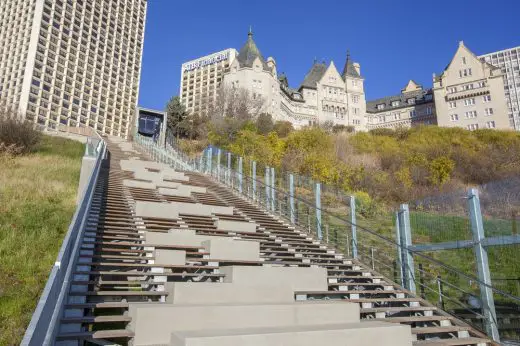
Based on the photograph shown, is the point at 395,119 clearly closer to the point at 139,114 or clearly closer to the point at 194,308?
the point at 139,114

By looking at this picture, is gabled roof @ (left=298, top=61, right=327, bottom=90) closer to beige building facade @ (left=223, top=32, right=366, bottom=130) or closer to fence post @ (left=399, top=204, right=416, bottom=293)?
beige building facade @ (left=223, top=32, right=366, bottom=130)

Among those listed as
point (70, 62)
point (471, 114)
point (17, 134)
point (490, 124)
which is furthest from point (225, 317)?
point (70, 62)

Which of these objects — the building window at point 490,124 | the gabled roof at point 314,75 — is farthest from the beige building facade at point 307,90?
the building window at point 490,124

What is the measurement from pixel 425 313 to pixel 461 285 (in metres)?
1.24

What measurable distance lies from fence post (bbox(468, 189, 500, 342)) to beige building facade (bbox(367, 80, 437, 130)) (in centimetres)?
7809

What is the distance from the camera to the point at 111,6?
→ 4171 inches

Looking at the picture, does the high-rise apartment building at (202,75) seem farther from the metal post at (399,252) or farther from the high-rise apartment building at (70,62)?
the metal post at (399,252)

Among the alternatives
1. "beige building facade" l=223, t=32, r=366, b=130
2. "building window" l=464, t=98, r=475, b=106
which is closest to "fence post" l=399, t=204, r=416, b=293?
"beige building facade" l=223, t=32, r=366, b=130

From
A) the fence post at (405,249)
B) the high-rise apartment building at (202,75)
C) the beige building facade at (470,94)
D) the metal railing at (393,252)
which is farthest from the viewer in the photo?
the high-rise apartment building at (202,75)

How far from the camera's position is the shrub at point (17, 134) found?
23.2m

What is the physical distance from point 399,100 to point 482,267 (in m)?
88.1

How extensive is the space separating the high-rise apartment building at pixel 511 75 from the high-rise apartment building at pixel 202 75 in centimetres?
8776

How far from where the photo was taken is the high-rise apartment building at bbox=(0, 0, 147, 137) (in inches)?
3305

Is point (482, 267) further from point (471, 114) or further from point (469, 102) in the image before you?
point (469, 102)
